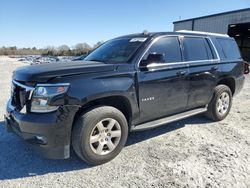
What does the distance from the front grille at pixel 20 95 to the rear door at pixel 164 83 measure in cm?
167

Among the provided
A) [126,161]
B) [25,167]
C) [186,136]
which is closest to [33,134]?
[25,167]

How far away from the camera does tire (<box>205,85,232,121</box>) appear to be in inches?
211

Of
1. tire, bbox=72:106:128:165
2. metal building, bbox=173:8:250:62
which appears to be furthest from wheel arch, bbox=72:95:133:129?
metal building, bbox=173:8:250:62

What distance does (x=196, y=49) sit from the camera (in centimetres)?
497

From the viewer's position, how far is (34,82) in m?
3.18

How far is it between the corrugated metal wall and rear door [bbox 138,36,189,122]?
2291 centimetres

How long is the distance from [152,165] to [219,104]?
2.85m

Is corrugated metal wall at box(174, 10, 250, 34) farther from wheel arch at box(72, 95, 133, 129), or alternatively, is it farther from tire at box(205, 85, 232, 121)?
wheel arch at box(72, 95, 133, 129)

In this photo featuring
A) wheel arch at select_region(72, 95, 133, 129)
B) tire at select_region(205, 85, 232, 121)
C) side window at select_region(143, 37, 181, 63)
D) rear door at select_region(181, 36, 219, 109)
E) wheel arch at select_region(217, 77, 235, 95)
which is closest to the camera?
wheel arch at select_region(72, 95, 133, 129)

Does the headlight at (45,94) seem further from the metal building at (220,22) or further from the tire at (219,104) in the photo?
the metal building at (220,22)

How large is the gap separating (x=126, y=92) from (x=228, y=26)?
26.2 meters

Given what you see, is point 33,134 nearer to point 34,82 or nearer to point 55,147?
point 55,147

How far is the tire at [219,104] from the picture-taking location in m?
5.36

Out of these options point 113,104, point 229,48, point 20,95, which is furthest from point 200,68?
point 20,95
